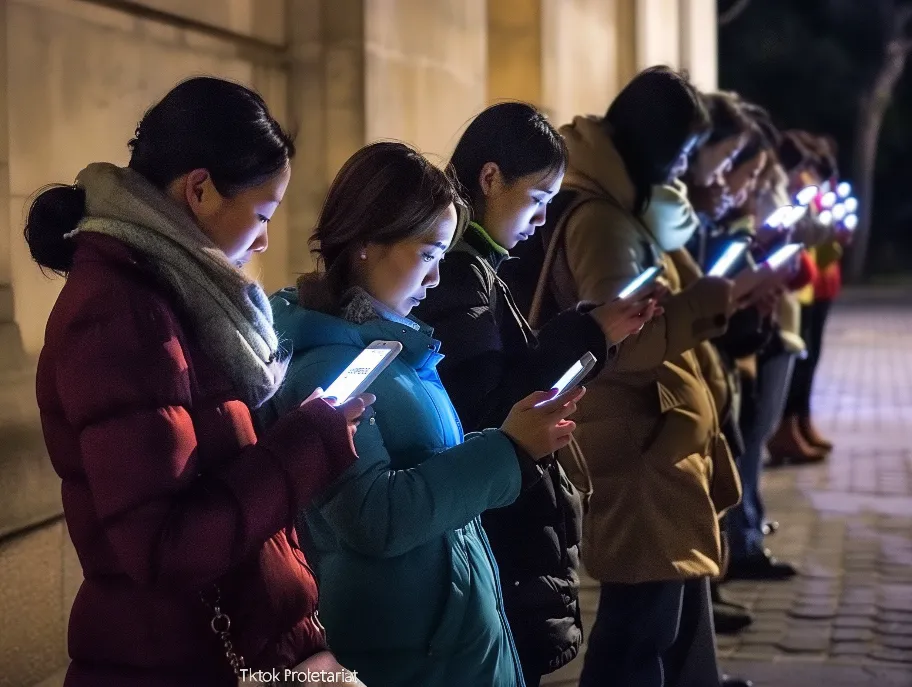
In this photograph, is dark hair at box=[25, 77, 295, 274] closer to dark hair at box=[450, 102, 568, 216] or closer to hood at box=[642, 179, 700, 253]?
dark hair at box=[450, 102, 568, 216]

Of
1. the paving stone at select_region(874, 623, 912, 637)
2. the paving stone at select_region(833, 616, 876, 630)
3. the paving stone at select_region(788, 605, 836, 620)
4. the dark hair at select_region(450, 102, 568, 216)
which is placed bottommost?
the paving stone at select_region(788, 605, 836, 620)

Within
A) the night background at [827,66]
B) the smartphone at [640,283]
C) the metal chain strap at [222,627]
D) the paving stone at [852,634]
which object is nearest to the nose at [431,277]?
the metal chain strap at [222,627]

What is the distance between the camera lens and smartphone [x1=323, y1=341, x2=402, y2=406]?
215 cm

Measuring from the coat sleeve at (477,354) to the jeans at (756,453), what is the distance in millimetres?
2893

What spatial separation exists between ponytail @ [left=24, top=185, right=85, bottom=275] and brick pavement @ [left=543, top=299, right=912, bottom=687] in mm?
3098

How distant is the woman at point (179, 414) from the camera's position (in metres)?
1.90

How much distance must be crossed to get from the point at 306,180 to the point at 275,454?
400cm

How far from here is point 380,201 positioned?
2.49 meters

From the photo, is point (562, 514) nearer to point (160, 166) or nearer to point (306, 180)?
point (160, 166)

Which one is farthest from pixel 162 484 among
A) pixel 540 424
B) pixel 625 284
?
pixel 625 284

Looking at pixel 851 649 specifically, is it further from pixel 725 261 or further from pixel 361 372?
pixel 361 372

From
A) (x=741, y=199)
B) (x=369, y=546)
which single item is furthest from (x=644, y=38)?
(x=369, y=546)

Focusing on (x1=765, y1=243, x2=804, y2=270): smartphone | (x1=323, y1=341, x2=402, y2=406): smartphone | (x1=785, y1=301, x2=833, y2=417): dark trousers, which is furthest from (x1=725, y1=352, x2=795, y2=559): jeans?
(x1=323, y1=341, x2=402, y2=406): smartphone

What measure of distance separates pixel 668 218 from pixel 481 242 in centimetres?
132
